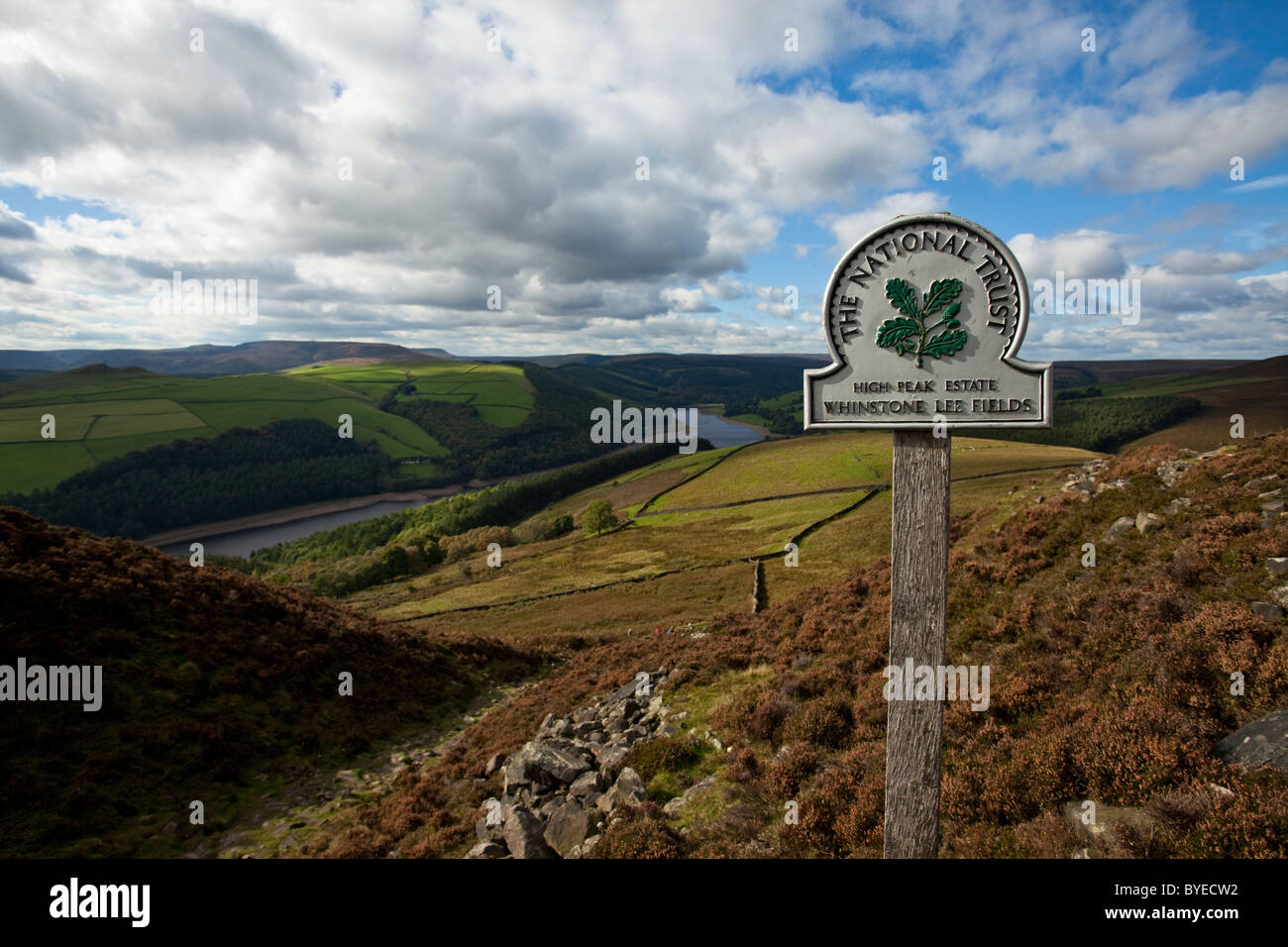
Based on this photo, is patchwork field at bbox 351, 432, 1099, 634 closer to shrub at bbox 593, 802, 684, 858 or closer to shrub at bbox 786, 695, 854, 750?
shrub at bbox 786, 695, 854, 750

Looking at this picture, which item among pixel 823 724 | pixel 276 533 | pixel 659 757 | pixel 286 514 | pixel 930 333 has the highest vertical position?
pixel 930 333

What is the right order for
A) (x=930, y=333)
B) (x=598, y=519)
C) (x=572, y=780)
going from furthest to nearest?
1. (x=598, y=519)
2. (x=572, y=780)
3. (x=930, y=333)

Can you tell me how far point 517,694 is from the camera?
22.1 metres

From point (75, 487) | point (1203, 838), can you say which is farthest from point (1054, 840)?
point (75, 487)

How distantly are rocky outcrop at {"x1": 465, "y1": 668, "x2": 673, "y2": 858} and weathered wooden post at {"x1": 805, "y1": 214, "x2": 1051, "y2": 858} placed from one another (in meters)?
4.86

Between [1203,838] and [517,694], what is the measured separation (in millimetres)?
20469

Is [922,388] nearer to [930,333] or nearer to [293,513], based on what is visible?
[930,333]

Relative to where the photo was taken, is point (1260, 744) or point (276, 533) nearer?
point (1260, 744)

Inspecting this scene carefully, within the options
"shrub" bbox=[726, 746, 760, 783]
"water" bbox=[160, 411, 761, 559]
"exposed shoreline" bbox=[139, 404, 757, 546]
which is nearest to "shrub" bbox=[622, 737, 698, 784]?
"shrub" bbox=[726, 746, 760, 783]

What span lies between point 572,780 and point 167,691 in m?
13.0

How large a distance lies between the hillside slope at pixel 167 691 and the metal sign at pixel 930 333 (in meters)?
16.1

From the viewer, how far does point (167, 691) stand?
15.9 m

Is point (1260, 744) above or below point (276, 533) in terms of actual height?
above

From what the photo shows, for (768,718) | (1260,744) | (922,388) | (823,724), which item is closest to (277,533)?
(768,718)
